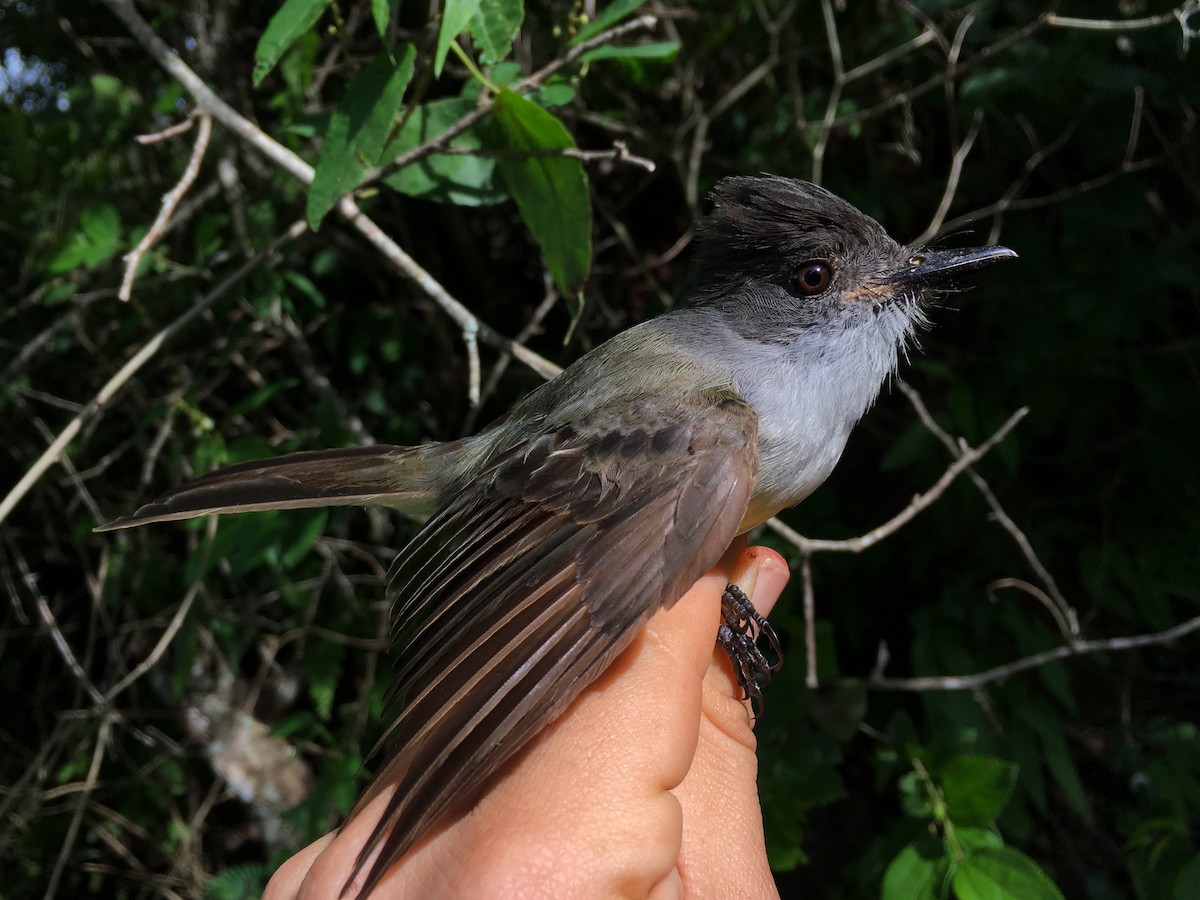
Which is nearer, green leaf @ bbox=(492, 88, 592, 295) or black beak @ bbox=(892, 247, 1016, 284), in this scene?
green leaf @ bbox=(492, 88, 592, 295)

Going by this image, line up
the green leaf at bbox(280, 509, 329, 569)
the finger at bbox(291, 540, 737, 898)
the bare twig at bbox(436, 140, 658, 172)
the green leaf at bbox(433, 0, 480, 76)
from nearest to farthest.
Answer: the finger at bbox(291, 540, 737, 898)
the green leaf at bbox(433, 0, 480, 76)
the bare twig at bbox(436, 140, 658, 172)
the green leaf at bbox(280, 509, 329, 569)

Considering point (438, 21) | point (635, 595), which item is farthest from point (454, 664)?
point (438, 21)

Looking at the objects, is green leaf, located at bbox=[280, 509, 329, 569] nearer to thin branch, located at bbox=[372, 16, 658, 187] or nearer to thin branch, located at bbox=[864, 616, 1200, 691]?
thin branch, located at bbox=[372, 16, 658, 187]

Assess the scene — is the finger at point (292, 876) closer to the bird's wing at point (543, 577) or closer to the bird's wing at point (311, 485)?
the bird's wing at point (543, 577)

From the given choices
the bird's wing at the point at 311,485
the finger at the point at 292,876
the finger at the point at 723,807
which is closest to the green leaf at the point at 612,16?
the bird's wing at the point at 311,485

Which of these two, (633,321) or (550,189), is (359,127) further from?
(633,321)

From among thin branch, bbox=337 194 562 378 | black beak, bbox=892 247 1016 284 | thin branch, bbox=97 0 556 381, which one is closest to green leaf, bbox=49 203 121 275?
thin branch, bbox=97 0 556 381
